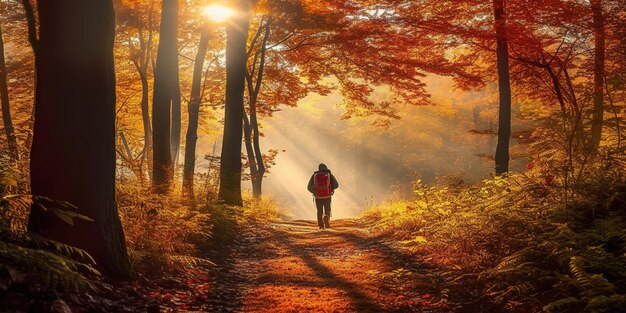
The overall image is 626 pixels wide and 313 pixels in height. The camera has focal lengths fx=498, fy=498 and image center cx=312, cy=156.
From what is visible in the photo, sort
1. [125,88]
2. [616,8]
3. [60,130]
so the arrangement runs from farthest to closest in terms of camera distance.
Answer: [125,88] → [616,8] → [60,130]

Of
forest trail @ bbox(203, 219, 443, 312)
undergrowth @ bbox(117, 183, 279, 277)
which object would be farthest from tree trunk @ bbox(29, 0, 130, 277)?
forest trail @ bbox(203, 219, 443, 312)

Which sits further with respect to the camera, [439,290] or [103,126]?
[439,290]

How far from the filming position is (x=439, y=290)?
6.05 metres

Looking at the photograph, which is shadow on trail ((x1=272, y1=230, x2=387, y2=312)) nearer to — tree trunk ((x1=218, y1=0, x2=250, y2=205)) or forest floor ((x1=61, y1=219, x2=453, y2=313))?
forest floor ((x1=61, y1=219, x2=453, y2=313))

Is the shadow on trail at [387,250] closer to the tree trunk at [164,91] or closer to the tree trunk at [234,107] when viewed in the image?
the tree trunk at [234,107]

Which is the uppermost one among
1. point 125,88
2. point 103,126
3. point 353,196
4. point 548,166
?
point 125,88

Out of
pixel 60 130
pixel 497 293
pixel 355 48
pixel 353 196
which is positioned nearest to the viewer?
pixel 60 130

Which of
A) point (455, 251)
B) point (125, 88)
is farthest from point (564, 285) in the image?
point (125, 88)

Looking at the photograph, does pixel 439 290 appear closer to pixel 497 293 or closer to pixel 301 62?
pixel 497 293

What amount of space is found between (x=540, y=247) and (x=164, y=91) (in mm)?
8526

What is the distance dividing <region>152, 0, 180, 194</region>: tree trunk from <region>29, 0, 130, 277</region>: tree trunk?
4981mm

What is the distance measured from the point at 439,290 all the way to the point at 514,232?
4.05 ft

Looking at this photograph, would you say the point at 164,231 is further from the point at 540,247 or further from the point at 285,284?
the point at 540,247

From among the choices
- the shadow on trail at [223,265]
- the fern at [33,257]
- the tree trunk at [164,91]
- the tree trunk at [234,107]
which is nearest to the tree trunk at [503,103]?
the shadow on trail at [223,265]
